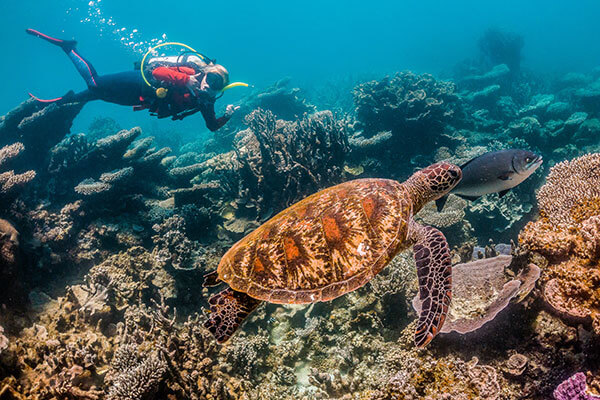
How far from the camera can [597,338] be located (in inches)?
81.5

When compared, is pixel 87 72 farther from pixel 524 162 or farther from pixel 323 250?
pixel 524 162

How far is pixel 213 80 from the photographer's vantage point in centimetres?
701

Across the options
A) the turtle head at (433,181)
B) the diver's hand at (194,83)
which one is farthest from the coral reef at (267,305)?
the diver's hand at (194,83)

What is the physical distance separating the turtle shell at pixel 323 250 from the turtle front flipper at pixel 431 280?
0.25 m

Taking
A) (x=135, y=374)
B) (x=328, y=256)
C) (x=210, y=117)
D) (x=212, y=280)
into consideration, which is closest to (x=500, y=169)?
(x=328, y=256)

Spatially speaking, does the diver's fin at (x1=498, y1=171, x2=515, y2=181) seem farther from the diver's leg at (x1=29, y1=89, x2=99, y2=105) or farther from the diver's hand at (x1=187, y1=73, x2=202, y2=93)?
the diver's leg at (x1=29, y1=89, x2=99, y2=105)

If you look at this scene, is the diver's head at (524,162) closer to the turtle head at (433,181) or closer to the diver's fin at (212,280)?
the turtle head at (433,181)

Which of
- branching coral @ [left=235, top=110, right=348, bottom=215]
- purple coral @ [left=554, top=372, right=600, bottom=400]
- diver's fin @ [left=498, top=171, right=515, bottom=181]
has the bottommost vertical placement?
purple coral @ [left=554, top=372, right=600, bottom=400]

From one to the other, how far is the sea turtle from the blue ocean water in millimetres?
27624

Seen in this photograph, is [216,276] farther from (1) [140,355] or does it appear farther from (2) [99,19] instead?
(2) [99,19]

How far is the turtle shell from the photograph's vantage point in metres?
2.62

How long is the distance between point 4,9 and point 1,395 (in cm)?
5949

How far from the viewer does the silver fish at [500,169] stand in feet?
10.4

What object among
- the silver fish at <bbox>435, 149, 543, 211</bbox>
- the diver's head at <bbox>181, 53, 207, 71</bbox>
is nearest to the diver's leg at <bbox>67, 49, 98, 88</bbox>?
the diver's head at <bbox>181, 53, 207, 71</bbox>
